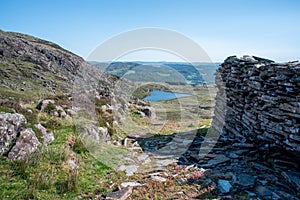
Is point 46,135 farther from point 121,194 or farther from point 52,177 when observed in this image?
point 121,194

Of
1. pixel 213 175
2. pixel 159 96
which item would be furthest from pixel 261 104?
pixel 159 96

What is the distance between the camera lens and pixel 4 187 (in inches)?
209

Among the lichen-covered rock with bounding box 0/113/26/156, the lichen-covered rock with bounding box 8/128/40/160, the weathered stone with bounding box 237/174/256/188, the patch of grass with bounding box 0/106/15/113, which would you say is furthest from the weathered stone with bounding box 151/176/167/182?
the patch of grass with bounding box 0/106/15/113

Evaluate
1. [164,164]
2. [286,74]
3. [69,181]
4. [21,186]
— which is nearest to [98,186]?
[69,181]

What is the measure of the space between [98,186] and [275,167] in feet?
15.5

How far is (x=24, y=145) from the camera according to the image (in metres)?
6.60

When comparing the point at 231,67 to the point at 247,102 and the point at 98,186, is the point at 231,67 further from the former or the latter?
the point at 98,186

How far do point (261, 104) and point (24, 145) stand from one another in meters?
7.49

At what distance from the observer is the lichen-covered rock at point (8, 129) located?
6361 millimetres

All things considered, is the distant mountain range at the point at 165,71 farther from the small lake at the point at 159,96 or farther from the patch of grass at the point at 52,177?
the patch of grass at the point at 52,177

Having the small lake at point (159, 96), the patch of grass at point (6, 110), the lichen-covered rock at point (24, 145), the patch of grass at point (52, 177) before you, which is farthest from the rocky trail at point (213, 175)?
the small lake at point (159, 96)

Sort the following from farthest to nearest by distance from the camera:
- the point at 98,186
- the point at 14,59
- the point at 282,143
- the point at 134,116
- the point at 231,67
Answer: the point at 14,59 → the point at 134,116 → the point at 231,67 → the point at 282,143 → the point at 98,186

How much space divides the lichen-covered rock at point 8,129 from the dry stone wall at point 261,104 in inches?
287

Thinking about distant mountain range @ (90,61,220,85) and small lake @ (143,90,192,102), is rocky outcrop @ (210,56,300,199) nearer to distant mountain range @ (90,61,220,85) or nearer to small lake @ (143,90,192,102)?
distant mountain range @ (90,61,220,85)
